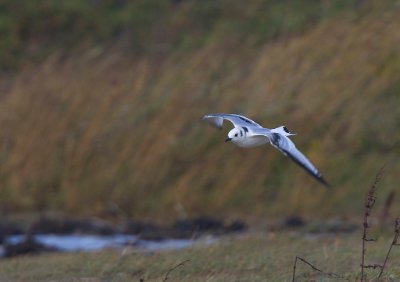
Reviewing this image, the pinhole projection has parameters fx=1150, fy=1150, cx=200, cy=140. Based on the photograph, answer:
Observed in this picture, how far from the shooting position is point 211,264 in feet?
29.8

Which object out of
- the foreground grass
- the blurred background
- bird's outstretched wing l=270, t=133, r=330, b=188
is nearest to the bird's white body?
bird's outstretched wing l=270, t=133, r=330, b=188

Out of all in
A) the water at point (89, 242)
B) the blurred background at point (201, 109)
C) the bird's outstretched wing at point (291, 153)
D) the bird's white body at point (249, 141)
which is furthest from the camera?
the blurred background at point (201, 109)

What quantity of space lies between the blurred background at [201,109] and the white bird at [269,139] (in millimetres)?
5739

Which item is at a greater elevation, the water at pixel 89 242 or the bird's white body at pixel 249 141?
the bird's white body at pixel 249 141

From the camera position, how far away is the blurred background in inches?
600

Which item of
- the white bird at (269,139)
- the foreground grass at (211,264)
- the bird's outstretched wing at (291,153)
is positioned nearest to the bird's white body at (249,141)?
the white bird at (269,139)

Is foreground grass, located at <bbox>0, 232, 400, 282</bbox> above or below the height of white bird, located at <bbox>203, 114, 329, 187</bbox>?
below

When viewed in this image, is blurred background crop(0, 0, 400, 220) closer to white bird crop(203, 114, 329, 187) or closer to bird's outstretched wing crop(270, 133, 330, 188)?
white bird crop(203, 114, 329, 187)

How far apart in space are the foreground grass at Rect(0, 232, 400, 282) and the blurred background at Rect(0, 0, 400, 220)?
4.08 meters

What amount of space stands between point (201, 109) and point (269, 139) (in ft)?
27.9

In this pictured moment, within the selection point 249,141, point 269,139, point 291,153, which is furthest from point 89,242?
point 291,153

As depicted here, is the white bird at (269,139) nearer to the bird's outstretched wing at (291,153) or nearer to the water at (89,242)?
the bird's outstretched wing at (291,153)

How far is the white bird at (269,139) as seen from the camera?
7.84 metres

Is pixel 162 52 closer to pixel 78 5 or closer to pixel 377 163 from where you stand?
pixel 78 5
